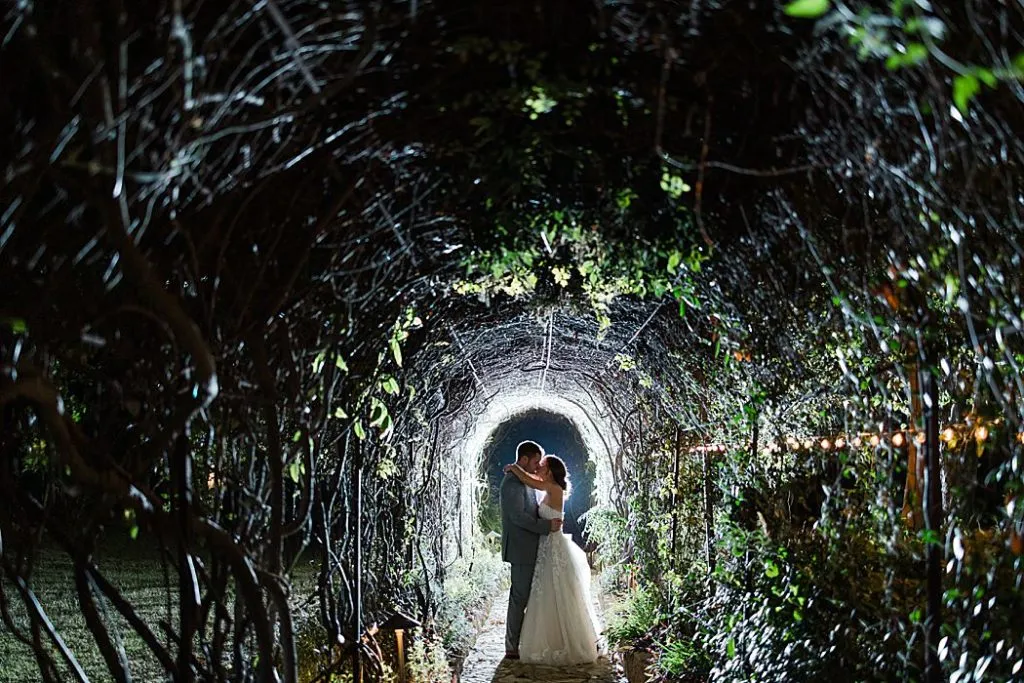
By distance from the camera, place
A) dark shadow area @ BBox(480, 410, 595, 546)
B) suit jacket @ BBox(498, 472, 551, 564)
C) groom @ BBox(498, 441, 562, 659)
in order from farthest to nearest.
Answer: dark shadow area @ BBox(480, 410, 595, 546)
suit jacket @ BBox(498, 472, 551, 564)
groom @ BBox(498, 441, 562, 659)

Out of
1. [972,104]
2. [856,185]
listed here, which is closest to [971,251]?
[856,185]

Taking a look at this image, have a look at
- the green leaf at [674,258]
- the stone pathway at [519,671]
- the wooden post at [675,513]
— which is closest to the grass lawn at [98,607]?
the stone pathway at [519,671]

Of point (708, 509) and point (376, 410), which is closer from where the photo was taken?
point (376, 410)

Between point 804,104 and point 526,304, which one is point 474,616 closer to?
point 526,304

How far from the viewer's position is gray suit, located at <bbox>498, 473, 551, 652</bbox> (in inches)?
314

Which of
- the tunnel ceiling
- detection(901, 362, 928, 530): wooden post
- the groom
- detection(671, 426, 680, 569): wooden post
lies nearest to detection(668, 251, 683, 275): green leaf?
the tunnel ceiling

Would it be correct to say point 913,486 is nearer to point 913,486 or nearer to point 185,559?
point 913,486

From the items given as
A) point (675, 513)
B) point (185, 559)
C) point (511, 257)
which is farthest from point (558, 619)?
point (185, 559)

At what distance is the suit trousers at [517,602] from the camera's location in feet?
25.7

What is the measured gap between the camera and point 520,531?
27.0 ft

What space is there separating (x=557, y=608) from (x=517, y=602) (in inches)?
16.1

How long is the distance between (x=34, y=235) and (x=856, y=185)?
251 centimetres

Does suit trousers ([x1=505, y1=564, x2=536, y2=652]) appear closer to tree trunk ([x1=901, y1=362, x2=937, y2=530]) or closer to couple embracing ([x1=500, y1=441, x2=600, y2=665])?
couple embracing ([x1=500, y1=441, x2=600, y2=665])

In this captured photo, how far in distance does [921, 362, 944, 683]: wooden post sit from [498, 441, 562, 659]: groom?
4.94 m
